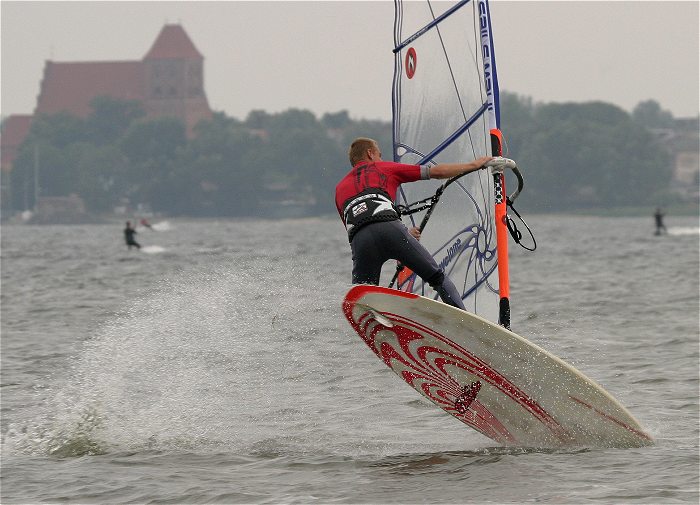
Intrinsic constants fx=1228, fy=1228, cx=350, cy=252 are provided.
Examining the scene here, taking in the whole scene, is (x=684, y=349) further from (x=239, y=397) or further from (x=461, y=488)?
(x=461, y=488)

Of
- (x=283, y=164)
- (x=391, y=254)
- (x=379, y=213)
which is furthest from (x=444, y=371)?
(x=283, y=164)

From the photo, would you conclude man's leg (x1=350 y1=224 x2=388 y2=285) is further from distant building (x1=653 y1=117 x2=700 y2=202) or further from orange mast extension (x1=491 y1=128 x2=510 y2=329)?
distant building (x1=653 y1=117 x2=700 y2=202)

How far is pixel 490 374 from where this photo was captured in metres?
9.07

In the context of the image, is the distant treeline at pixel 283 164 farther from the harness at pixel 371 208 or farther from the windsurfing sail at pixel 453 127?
the harness at pixel 371 208

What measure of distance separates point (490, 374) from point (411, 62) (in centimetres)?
289

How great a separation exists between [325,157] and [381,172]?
6227 inches

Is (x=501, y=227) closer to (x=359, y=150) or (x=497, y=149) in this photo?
(x=497, y=149)

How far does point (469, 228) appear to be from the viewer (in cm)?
1018

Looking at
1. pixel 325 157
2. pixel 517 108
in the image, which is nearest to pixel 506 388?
pixel 325 157

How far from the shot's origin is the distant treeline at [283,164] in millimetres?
145750

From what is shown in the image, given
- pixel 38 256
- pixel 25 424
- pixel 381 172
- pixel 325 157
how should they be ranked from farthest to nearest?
pixel 325 157, pixel 38 256, pixel 25 424, pixel 381 172

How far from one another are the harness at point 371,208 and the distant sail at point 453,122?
1.20m

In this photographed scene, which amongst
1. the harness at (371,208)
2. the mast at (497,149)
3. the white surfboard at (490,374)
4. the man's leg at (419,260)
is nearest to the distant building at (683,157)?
the mast at (497,149)

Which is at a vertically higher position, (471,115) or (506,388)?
(471,115)
